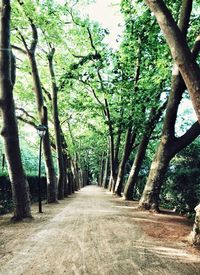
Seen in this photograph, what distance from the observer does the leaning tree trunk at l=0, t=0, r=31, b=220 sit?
1059cm

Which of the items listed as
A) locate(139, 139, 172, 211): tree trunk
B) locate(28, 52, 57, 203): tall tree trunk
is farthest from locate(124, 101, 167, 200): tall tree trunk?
locate(28, 52, 57, 203): tall tree trunk

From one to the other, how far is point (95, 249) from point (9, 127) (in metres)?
5.57

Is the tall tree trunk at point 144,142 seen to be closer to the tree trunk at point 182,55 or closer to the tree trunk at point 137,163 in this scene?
the tree trunk at point 137,163

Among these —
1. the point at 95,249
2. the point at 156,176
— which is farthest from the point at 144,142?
the point at 95,249

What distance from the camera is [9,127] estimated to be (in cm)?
1061

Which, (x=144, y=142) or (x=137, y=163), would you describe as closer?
(x=144, y=142)

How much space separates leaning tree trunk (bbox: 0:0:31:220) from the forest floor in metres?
1.03

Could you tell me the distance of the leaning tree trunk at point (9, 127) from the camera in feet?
34.8

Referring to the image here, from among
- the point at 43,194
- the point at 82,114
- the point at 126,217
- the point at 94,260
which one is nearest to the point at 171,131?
the point at 126,217

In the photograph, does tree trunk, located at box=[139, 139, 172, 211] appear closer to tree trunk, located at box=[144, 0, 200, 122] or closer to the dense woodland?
the dense woodland

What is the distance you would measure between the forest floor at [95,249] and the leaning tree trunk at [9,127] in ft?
3.37

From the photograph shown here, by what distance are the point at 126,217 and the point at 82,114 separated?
1730 centimetres

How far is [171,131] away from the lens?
41.9 feet

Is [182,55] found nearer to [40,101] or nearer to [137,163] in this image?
[40,101]
